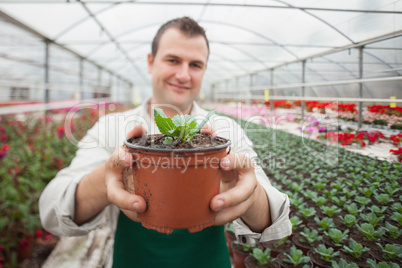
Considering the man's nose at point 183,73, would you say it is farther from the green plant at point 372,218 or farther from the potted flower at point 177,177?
the green plant at point 372,218

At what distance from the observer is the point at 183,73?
1.09 meters

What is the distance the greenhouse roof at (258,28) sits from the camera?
2.37ft

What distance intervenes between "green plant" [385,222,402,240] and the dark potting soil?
452mm

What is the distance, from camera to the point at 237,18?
5.24 m

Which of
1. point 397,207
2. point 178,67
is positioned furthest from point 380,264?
point 178,67

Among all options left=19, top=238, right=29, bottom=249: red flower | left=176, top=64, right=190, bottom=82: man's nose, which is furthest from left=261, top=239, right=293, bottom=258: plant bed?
left=19, top=238, right=29, bottom=249: red flower

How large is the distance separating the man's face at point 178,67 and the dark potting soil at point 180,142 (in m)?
0.47

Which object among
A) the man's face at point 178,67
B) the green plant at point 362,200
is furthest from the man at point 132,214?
the green plant at point 362,200

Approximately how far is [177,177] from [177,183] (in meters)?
0.02

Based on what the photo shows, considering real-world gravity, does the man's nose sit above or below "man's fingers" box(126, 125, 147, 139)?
above

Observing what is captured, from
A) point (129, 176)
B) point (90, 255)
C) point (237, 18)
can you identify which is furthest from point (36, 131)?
point (237, 18)

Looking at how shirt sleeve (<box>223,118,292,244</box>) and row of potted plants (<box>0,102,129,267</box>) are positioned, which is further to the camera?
row of potted plants (<box>0,102,129,267</box>)

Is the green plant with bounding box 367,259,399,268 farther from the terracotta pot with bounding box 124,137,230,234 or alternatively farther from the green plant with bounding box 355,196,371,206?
the terracotta pot with bounding box 124,137,230,234

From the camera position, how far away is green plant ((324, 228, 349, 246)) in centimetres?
69
